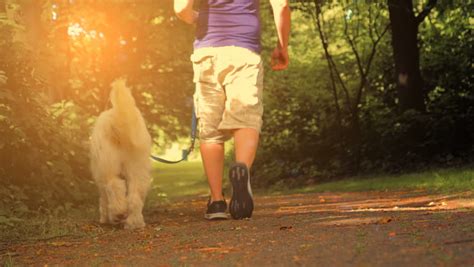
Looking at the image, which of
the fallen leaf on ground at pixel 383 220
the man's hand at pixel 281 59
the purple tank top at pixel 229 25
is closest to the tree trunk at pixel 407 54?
the man's hand at pixel 281 59

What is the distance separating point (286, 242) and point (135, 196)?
218 cm

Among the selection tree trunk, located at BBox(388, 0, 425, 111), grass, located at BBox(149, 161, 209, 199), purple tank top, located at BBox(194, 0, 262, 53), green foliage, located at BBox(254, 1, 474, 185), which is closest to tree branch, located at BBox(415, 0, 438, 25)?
tree trunk, located at BBox(388, 0, 425, 111)

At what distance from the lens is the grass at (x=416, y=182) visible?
410 inches

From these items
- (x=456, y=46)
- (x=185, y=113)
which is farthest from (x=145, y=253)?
(x=185, y=113)

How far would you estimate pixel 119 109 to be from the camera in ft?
22.7

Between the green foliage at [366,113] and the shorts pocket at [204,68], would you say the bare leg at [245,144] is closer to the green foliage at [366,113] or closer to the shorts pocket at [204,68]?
the shorts pocket at [204,68]

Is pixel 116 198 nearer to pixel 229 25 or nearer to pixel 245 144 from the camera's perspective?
pixel 245 144

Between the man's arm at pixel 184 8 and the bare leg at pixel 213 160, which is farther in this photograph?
the bare leg at pixel 213 160

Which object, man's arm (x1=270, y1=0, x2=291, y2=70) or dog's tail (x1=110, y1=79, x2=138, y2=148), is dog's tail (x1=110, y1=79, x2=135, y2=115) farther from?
man's arm (x1=270, y1=0, x2=291, y2=70)

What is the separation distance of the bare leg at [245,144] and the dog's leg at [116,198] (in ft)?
3.23

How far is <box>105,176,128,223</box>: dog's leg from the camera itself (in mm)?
6945

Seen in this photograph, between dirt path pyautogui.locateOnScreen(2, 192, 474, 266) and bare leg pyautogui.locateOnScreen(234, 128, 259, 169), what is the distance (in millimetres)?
538

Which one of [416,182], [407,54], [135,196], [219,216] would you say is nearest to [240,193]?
[219,216]

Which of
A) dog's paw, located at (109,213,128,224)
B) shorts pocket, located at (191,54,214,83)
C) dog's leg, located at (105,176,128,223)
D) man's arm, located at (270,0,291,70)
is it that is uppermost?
man's arm, located at (270,0,291,70)
